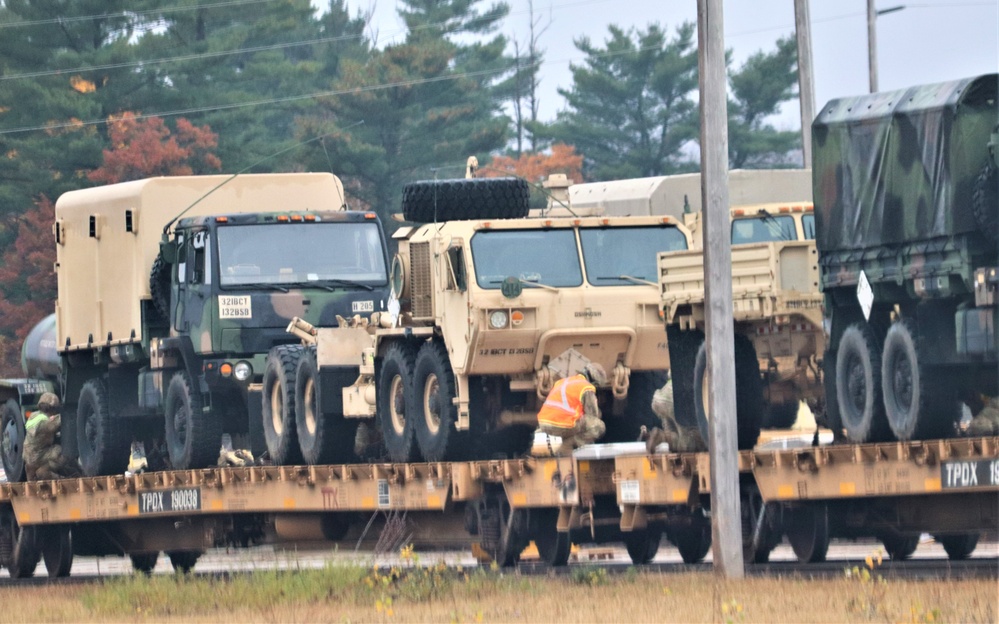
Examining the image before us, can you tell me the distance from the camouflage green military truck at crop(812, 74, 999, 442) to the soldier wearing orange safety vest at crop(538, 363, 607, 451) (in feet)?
6.89

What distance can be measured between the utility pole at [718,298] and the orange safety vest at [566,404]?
1.95 m

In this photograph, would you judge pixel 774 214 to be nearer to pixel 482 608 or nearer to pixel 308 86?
pixel 482 608

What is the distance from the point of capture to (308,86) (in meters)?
64.5

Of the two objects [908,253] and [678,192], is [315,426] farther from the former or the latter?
[678,192]

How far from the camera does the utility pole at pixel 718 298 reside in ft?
47.7

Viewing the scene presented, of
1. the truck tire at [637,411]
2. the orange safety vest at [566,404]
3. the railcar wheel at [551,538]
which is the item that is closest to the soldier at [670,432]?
the truck tire at [637,411]

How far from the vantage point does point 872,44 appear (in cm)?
3294

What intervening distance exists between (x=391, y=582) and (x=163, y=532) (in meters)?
6.76

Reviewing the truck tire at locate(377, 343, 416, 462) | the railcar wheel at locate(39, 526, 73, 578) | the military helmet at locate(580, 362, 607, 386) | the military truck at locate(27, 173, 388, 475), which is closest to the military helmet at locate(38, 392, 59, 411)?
the military truck at locate(27, 173, 388, 475)

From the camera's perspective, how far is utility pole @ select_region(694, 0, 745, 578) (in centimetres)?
1454

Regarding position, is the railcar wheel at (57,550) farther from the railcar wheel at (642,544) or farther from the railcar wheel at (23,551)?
the railcar wheel at (642,544)

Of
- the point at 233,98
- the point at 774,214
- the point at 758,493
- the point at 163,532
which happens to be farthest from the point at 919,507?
the point at 233,98

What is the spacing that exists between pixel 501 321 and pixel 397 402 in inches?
78.2

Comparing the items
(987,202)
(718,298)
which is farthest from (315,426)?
(987,202)
